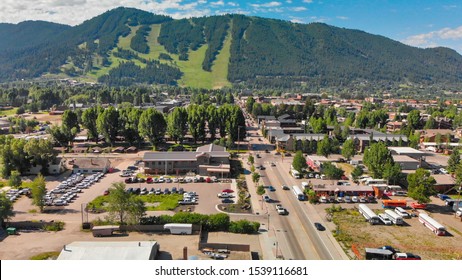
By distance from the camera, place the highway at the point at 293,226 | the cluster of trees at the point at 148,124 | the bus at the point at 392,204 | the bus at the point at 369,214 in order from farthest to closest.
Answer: the cluster of trees at the point at 148,124 → the bus at the point at 392,204 → the bus at the point at 369,214 → the highway at the point at 293,226

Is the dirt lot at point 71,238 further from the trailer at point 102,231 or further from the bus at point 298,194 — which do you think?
the bus at point 298,194

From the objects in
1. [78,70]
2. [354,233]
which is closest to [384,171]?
[354,233]

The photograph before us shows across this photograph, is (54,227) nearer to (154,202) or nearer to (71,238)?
(71,238)

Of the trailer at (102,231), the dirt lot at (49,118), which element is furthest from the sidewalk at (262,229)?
the dirt lot at (49,118)

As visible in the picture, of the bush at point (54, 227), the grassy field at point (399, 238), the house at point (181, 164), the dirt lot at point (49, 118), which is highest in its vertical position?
the dirt lot at point (49, 118)

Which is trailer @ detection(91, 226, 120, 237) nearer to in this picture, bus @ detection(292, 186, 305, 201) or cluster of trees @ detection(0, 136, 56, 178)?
bus @ detection(292, 186, 305, 201)

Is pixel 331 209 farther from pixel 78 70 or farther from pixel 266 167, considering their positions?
pixel 78 70

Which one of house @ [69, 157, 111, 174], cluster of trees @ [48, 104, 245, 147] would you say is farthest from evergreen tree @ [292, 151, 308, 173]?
house @ [69, 157, 111, 174]
